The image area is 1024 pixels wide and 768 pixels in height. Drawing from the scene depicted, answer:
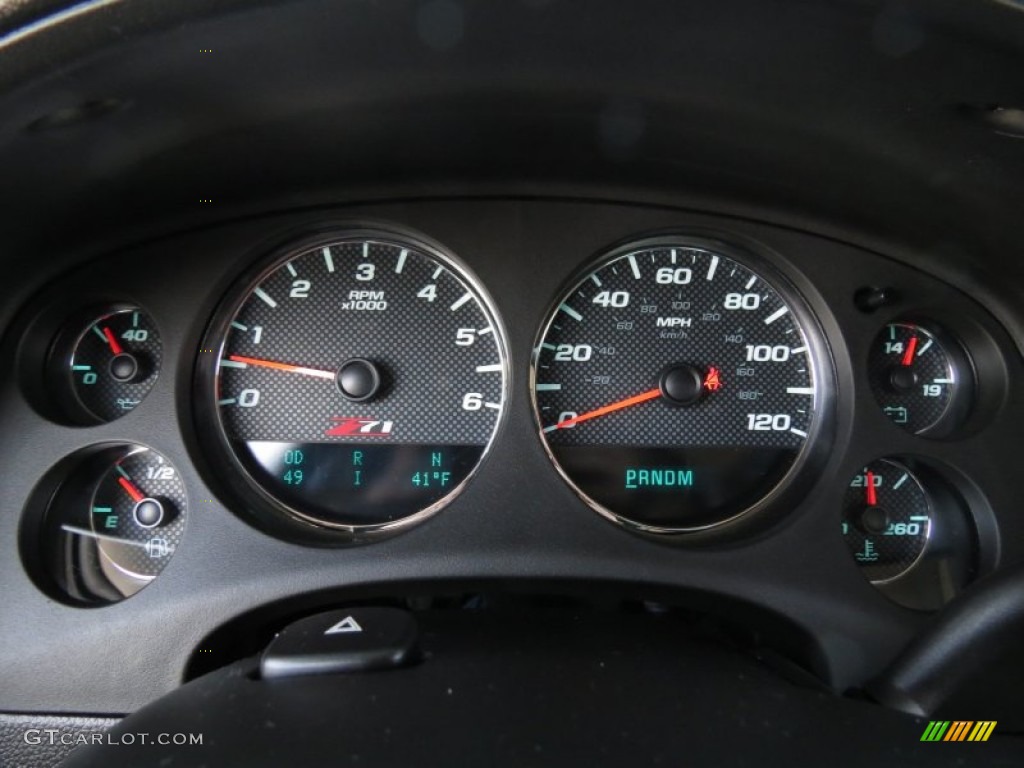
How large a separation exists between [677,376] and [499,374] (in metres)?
0.51

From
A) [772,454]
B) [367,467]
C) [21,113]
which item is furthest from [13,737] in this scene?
[772,454]

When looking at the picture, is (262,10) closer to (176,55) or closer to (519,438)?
(176,55)

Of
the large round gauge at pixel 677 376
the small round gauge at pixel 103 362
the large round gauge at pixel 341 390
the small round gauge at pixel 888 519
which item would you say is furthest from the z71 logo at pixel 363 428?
the small round gauge at pixel 888 519

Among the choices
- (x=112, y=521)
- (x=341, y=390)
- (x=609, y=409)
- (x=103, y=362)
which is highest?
(x=103, y=362)

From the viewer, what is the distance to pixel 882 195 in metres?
2.16

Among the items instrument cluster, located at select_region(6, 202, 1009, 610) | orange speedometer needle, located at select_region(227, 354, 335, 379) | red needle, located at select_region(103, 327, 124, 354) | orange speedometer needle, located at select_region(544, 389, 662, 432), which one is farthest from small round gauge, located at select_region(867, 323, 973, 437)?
red needle, located at select_region(103, 327, 124, 354)

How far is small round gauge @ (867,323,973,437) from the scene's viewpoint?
8.11ft

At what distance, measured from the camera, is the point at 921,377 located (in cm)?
251

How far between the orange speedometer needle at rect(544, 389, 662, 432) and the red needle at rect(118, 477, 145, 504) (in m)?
1.19

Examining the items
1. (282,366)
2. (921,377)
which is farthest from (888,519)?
(282,366)

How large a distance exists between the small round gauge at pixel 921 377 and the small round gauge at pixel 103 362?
212cm

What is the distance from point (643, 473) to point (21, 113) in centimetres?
174

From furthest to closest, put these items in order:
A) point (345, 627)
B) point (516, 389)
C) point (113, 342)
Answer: point (113, 342) < point (516, 389) < point (345, 627)

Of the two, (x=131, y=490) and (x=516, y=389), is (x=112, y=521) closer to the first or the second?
(x=131, y=490)
